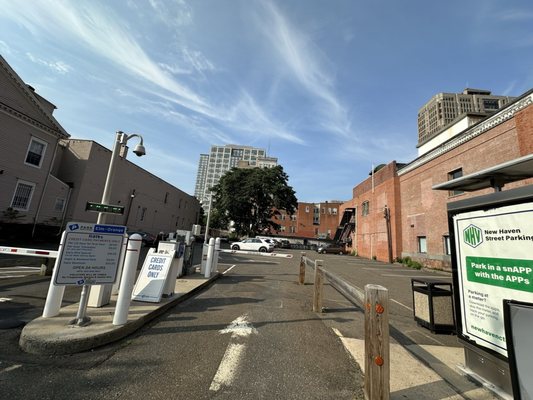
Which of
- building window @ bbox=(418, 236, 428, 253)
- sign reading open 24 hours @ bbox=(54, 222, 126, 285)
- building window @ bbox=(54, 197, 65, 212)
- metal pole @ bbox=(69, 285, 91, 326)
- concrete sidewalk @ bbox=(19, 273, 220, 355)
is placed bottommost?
concrete sidewalk @ bbox=(19, 273, 220, 355)

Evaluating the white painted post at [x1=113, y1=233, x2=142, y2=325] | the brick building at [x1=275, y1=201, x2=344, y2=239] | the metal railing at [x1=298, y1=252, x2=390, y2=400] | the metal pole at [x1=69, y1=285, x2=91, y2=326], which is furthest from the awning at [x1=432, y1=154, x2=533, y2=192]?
the brick building at [x1=275, y1=201, x2=344, y2=239]

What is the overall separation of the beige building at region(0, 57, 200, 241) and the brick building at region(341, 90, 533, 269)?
30172 mm

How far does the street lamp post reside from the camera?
5648 millimetres

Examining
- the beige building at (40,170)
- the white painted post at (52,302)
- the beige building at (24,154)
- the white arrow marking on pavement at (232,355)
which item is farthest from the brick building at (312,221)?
the white painted post at (52,302)

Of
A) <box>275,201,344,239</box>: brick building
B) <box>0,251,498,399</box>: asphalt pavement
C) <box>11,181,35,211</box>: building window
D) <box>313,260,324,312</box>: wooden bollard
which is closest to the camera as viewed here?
<box>0,251,498,399</box>: asphalt pavement

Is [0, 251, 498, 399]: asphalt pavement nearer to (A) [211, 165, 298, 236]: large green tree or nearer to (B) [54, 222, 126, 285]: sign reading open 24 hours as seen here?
(B) [54, 222, 126, 285]: sign reading open 24 hours

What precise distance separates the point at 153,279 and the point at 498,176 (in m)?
7.29

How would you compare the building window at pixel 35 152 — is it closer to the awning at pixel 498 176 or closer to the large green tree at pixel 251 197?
the awning at pixel 498 176

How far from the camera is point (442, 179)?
21422 mm

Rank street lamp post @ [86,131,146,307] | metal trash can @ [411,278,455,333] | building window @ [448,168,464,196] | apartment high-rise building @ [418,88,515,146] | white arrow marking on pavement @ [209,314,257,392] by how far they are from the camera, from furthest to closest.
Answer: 1. apartment high-rise building @ [418,88,515,146]
2. building window @ [448,168,464,196]
3. metal trash can @ [411,278,455,333]
4. street lamp post @ [86,131,146,307]
5. white arrow marking on pavement @ [209,314,257,392]

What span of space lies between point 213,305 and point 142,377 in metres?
3.79

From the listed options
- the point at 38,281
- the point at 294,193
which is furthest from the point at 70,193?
the point at 294,193

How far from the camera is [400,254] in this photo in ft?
88.1

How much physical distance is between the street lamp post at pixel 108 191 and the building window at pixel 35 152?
18.8m
